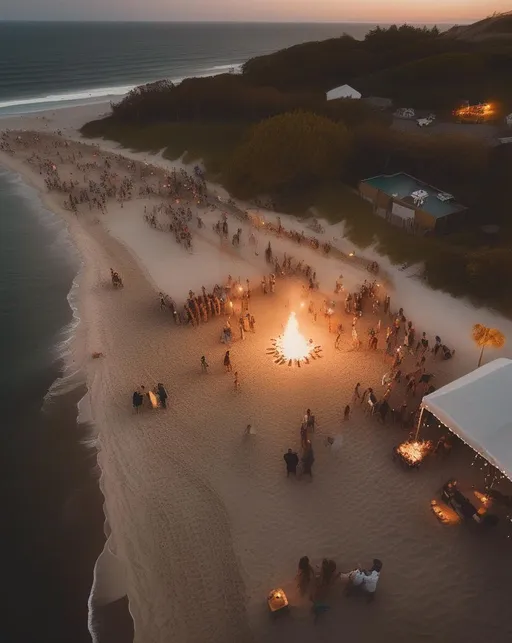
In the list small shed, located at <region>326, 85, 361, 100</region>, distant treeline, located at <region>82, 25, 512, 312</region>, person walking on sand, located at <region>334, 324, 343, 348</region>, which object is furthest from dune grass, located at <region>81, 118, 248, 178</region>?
person walking on sand, located at <region>334, 324, 343, 348</region>

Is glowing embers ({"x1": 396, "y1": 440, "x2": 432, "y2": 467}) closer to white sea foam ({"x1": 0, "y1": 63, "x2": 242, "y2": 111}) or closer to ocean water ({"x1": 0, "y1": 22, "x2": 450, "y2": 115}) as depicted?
ocean water ({"x1": 0, "y1": 22, "x2": 450, "y2": 115})

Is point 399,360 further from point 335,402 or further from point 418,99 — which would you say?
point 418,99

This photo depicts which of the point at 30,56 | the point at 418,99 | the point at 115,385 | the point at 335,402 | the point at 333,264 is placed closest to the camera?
the point at 335,402

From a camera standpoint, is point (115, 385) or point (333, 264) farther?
point (333, 264)

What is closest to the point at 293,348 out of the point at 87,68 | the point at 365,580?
the point at 365,580

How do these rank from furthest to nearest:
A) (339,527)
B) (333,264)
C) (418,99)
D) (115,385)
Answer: (418,99) → (333,264) → (115,385) → (339,527)

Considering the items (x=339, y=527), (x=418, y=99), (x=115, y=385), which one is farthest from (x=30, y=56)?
(x=339, y=527)

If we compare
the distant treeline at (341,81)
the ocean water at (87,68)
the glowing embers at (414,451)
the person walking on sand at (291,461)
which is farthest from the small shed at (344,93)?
the ocean water at (87,68)
